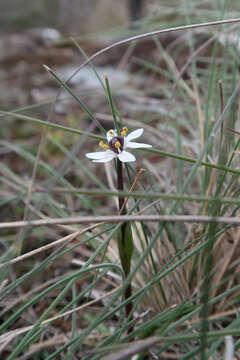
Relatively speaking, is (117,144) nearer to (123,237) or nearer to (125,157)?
(125,157)

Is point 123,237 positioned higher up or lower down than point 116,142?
lower down

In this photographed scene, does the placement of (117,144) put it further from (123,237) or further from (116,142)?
(123,237)

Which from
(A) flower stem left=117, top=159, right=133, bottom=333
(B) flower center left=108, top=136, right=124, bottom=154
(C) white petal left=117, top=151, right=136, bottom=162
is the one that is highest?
(B) flower center left=108, top=136, right=124, bottom=154

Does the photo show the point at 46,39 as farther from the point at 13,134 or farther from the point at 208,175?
the point at 208,175

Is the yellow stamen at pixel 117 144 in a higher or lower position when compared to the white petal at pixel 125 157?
higher

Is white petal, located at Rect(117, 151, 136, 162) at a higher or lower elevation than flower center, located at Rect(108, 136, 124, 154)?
lower

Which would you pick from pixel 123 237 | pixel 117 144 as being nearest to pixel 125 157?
pixel 117 144

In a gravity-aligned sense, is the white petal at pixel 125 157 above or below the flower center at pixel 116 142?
below

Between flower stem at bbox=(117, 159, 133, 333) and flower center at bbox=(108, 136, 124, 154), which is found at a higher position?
flower center at bbox=(108, 136, 124, 154)

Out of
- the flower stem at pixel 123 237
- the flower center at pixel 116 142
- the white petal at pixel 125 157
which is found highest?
the flower center at pixel 116 142

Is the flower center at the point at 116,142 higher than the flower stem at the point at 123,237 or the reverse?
higher

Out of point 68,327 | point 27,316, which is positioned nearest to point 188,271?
point 68,327
